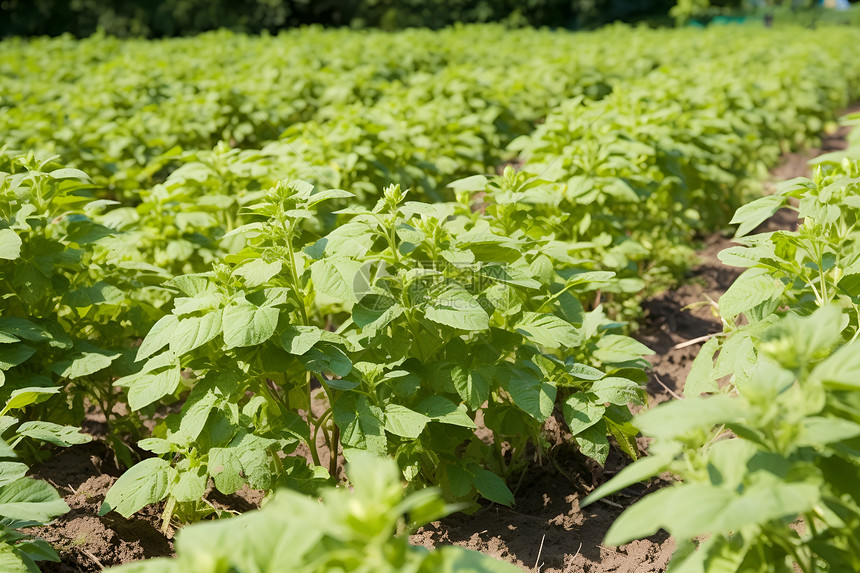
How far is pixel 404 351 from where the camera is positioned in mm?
2334

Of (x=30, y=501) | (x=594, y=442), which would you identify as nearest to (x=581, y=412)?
(x=594, y=442)

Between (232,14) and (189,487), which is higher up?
(232,14)

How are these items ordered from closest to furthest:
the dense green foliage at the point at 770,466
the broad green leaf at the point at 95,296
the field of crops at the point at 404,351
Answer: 1. the dense green foliage at the point at 770,466
2. the field of crops at the point at 404,351
3. the broad green leaf at the point at 95,296

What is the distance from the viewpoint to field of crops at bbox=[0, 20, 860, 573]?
48.9 inches

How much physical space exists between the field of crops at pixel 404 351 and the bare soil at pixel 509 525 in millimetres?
25

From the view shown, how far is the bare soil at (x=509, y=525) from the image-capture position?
232 centimetres

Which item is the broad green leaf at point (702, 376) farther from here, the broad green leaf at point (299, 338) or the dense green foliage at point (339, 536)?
the dense green foliage at point (339, 536)

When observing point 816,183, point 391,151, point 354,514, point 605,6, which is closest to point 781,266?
point 816,183

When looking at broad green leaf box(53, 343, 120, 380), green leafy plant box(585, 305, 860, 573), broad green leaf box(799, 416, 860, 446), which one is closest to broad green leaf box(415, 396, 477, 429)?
green leafy plant box(585, 305, 860, 573)

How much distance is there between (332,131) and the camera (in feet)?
16.1

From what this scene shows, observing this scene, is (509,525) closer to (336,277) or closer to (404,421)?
(404,421)

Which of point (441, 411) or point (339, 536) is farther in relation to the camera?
point (441, 411)

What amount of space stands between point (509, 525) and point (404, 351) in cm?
76

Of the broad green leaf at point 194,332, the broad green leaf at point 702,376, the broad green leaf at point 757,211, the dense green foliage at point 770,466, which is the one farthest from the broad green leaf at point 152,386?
the broad green leaf at point 757,211
